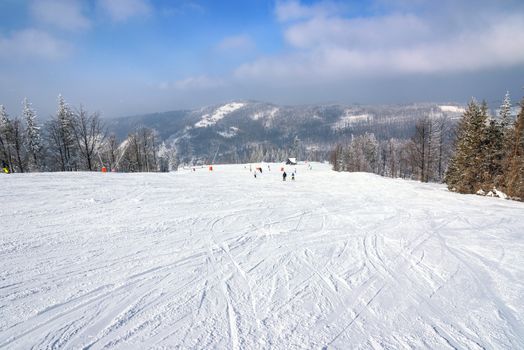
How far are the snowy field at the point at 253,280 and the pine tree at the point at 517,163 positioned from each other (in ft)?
30.5

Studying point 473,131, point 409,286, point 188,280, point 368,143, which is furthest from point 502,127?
point 368,143

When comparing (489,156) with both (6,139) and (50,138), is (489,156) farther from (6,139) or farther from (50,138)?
(6,139)

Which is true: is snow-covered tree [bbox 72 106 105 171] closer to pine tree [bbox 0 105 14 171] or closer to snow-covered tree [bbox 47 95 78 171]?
snow-covered tree [bbox 47 95 78 171]

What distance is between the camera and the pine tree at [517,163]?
20.1 m

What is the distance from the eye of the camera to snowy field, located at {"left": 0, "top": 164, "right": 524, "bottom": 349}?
4559 mm

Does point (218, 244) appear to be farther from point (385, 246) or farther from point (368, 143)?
point (368, 143)

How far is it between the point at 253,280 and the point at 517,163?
24697 mm

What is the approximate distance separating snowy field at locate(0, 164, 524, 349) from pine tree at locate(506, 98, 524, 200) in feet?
30.5

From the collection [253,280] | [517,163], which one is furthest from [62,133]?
[517,163]

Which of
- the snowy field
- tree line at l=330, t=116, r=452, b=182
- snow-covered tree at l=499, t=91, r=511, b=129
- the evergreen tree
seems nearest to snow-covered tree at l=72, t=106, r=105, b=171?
the evergreen tree

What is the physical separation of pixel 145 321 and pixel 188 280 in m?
1.61

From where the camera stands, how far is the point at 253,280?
21.4 feet

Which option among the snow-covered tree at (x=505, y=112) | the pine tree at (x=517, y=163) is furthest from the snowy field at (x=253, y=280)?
the snow-covered tree at (x=505, y=112)

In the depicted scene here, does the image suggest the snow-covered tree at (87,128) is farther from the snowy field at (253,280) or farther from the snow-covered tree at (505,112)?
the snow-covered tree at (505,112)
